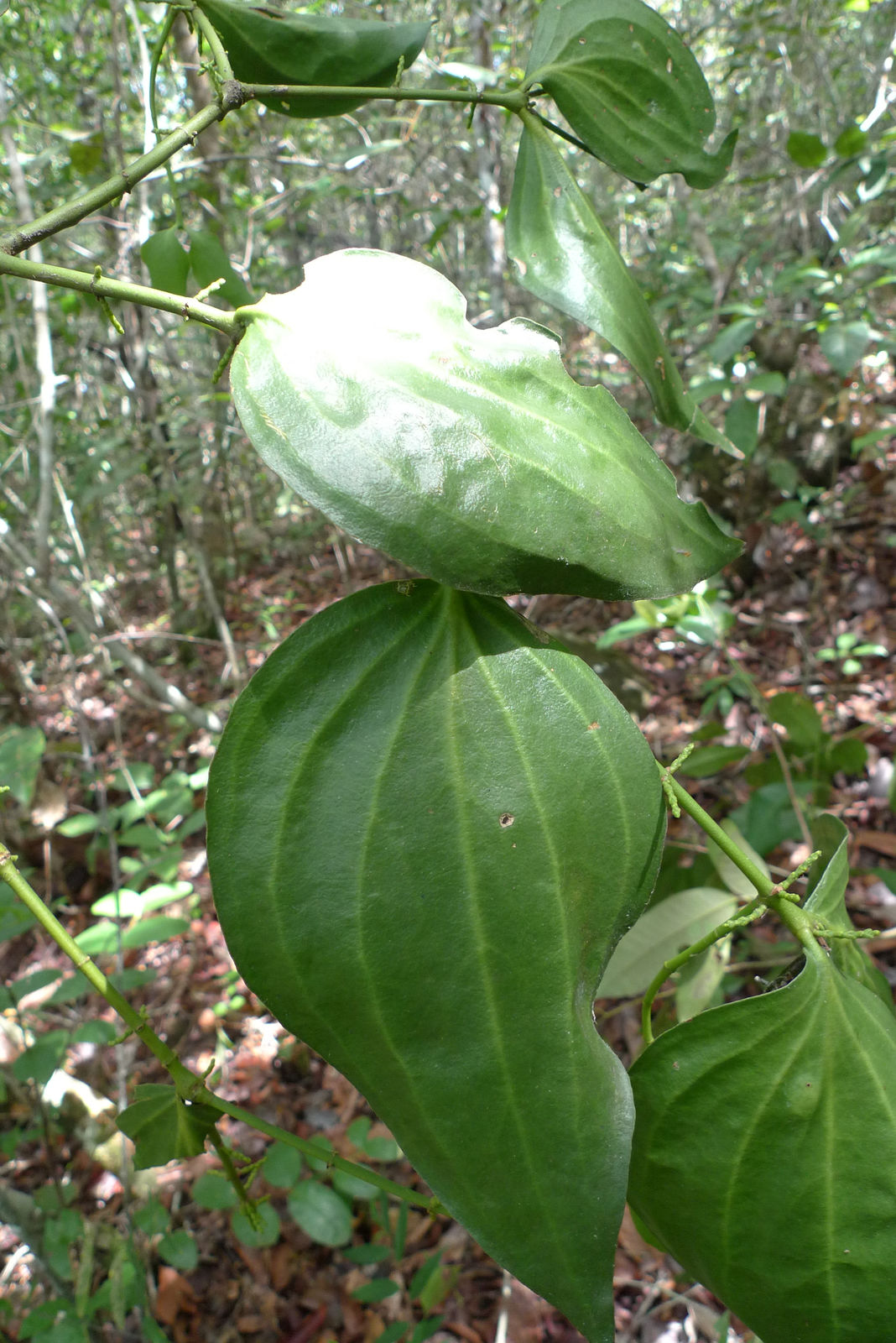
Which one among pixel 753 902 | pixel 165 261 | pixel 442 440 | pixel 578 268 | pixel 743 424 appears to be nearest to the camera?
pixel 442 440

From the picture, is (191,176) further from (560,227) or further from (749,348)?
(560,227)

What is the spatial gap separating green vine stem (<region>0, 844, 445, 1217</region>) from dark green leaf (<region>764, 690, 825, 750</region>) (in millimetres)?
1021

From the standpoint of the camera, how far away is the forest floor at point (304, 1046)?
117 cm

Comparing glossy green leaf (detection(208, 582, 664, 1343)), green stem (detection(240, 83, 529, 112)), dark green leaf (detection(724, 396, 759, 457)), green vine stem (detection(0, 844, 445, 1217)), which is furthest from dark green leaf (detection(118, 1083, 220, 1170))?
dark green leaf (detection(724, 396, 759, 457))

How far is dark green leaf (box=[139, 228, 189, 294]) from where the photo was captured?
717 mm

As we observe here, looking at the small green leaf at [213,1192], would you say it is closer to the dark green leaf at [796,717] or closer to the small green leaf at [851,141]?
the dark green leaf at [796,717]

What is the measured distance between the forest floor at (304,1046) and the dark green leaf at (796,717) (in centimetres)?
10

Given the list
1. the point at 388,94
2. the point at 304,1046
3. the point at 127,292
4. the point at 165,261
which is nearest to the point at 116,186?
the point at 127,292

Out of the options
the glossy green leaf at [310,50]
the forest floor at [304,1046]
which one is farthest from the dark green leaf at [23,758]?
the glossy green leaf at [310,50]

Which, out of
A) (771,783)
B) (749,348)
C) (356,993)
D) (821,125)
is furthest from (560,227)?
(821,125)

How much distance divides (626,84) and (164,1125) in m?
0.72

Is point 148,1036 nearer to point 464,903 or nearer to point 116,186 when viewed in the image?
point 464,903

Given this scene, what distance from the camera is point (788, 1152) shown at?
36 centimetres

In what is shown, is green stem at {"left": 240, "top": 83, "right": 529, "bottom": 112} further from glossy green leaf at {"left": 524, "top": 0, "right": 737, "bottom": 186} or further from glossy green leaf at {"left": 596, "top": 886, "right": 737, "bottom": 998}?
glossy green leaf at {"left": 596, "top": 886, "right": 737, "bottom": 998}
